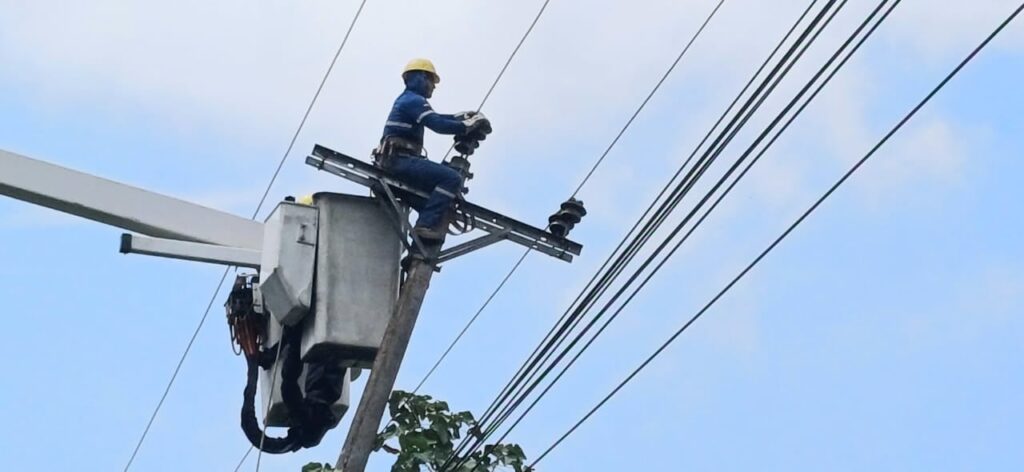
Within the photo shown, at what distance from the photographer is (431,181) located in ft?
33.3

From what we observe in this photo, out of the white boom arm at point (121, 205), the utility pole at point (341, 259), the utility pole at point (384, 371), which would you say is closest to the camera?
the utility pole at point (384, 371)

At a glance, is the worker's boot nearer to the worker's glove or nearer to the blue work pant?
the blue work pant

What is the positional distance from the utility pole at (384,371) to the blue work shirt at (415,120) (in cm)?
78

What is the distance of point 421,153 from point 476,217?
465mm

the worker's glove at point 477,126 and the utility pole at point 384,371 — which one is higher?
the worker's glove at point 477,126

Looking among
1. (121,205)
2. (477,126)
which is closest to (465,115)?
(477,126)

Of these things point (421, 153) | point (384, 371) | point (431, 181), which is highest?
point (421, 153)

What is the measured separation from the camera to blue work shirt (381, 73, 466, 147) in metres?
10.3

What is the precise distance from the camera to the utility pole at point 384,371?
30.7 ft

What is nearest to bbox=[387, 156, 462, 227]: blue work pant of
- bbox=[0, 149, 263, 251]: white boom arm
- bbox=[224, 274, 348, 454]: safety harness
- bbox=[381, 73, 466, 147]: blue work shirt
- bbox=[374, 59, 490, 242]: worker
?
bbox=[374, 59, 490, 242]: worker

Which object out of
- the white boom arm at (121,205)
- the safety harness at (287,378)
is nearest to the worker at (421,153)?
the safety harness at (287,378)

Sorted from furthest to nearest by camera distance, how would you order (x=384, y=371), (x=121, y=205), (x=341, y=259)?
(x=121, y=205) → (x=341, y=259) → (x=384, y=371)

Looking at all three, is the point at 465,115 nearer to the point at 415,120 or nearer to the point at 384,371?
the point at 415,120

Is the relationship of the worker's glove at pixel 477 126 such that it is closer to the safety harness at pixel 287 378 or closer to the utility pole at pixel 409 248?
the utility pole at pixel 409 248
